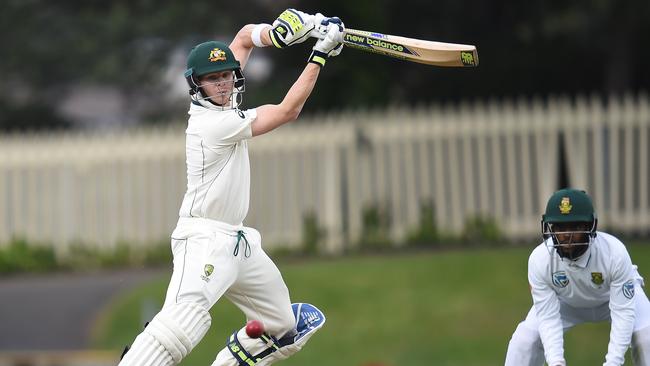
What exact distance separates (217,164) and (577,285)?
1674 millimetres

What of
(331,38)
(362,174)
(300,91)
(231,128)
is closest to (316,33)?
(331,38)

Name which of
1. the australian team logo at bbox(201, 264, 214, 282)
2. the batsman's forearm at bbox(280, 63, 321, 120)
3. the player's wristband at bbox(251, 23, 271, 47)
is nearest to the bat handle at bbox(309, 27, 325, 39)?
the batsman's forearm at bbox(280, 63, 321, 120)

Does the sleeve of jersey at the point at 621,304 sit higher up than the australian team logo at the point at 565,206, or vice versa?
the australian team logo at the point at 565,206

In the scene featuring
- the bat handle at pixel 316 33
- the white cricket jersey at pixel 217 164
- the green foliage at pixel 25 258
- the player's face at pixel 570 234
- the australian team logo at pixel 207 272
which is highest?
the bat handle at pixel 316 33

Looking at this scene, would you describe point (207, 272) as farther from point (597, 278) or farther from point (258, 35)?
point (597, 278)

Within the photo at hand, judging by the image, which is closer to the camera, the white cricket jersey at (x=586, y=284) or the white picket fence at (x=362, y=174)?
the white cricket jersey at (x=586, y=284)

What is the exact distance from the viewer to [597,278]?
6.35 meters

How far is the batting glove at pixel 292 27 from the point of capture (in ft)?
21.0

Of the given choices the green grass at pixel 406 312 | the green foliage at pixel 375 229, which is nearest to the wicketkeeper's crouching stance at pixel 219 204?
the green grass at pixel 406 312

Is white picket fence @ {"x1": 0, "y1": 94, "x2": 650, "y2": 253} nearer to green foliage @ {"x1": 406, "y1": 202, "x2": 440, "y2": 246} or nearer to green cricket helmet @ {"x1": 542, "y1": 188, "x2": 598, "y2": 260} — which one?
green foliage @ {"x1": 406, "y1": 202, "x2": 440, "y2": 246}

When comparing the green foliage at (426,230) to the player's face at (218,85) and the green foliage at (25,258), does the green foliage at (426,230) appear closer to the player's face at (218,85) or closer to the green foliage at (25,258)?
the green foliage at (25,258)

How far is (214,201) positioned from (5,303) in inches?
250

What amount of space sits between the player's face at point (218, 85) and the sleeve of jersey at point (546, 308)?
5.04 ft

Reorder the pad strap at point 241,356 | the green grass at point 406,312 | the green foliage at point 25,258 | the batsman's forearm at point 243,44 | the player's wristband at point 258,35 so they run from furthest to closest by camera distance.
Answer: the green foliage at point 25,258 < the green grass at point 406,312 < the batsman's forearm at point 243,44 < the player's wristband at point 258,35 < the pad strap at point 241,356
